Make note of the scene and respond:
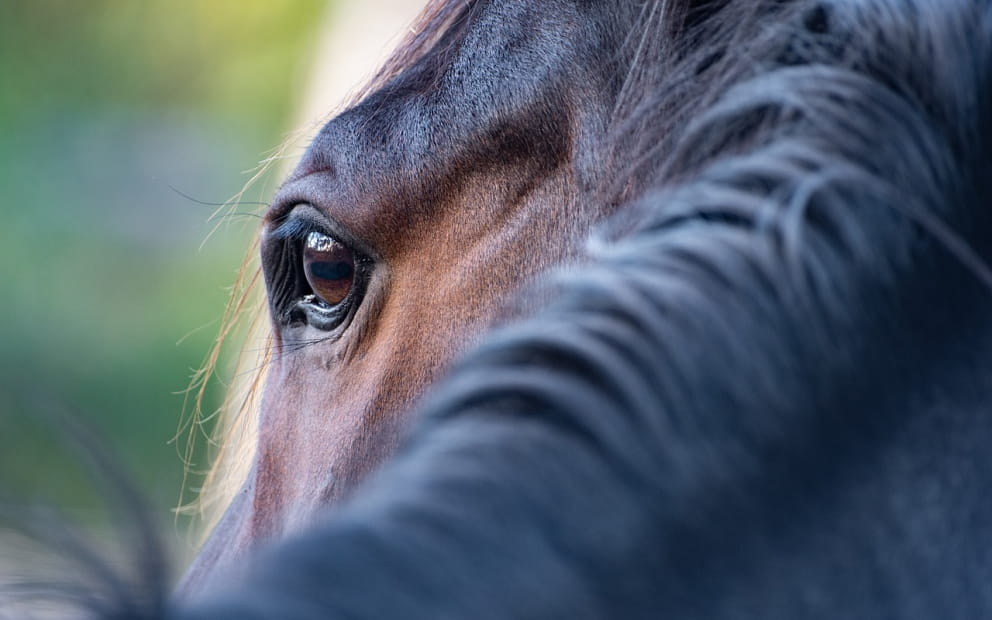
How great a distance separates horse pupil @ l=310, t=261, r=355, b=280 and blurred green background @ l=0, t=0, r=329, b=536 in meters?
8.17

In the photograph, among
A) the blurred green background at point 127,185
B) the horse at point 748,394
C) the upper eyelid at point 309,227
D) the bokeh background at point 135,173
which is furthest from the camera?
the blurred green background at point 127,185

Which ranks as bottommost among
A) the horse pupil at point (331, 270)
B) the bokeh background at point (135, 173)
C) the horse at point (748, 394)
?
the horse at point (748, 394)

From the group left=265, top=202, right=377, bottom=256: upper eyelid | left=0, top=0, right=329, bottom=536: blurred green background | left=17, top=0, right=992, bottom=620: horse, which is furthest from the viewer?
left=0, top=0, right=329, bottom=536: blurred green background

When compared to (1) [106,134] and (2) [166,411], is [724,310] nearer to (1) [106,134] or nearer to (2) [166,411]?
(2) [166,411]

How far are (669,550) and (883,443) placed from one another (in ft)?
0.69

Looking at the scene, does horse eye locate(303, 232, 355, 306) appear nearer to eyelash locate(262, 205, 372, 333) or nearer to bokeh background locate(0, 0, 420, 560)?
eyelash locate(262, 205, 372, 333)

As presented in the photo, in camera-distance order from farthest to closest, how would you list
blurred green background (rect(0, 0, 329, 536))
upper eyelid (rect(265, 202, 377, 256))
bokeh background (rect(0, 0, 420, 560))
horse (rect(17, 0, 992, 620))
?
blurred green background (rect(0, 0, 329, 536)) → bokeh background (rect(0, 0, 420, 560)) → upper eyelid (rect(265, 202, 377, 256)) → horse (rect(17, 0, 992, 620))

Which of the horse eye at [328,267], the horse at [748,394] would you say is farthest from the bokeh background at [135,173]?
the horse at [748,394]

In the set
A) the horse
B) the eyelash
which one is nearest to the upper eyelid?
the eyelash

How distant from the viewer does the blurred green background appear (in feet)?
43.1

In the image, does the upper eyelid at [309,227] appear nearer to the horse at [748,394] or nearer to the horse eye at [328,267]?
the horse eye at [328,267]

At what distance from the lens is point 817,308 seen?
0.89 metres

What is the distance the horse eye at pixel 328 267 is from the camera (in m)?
1.76

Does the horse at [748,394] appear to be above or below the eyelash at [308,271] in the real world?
below
